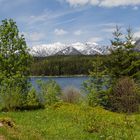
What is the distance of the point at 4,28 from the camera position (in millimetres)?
31500

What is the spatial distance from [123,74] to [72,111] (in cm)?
2485

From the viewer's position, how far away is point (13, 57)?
31.0m

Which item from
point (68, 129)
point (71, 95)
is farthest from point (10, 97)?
point (71, 95)

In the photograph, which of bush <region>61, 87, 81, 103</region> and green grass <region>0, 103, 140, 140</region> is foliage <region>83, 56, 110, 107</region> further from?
green grass <region>0, 103, 140, 140</region>

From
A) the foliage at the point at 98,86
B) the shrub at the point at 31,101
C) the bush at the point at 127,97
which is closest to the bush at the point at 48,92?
the foliage at the point at 98,86

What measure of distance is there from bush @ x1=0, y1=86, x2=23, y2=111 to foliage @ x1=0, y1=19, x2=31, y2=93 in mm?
746

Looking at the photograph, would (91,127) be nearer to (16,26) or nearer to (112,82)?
(16,26)

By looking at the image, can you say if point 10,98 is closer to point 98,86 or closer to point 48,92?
point 48,92

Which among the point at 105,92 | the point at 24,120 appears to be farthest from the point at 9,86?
the point at 105,92

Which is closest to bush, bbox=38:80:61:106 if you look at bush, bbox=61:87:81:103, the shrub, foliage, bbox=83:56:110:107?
bush, bbox=61:87:81:103

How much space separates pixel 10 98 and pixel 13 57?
11.1 feet

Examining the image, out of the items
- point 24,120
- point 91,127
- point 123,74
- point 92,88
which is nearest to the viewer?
point 91,127

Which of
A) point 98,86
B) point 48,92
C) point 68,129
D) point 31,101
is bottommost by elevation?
point 68,129

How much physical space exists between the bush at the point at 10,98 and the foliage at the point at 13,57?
75cm
